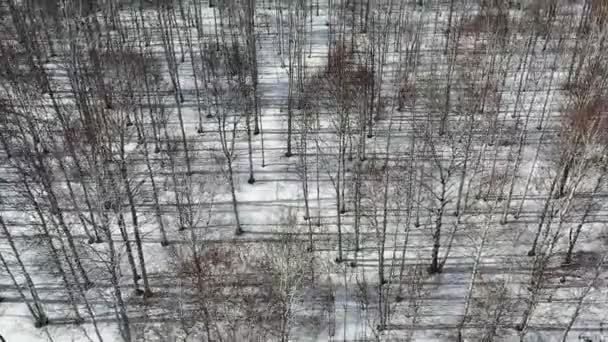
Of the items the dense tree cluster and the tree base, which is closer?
the dense tree cluster

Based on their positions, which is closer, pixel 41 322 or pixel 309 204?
pixel 41 322

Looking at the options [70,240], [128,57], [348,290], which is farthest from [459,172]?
[128,57]

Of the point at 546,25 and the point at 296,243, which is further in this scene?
the point at 546,25

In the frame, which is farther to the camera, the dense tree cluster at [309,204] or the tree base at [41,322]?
the tree base at [41,322]

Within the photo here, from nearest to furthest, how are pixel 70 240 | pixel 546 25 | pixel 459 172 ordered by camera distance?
pixel 70 240 → pixel 459 172 → pixel 546 25

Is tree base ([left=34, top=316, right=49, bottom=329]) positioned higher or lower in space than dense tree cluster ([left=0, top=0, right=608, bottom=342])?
lower

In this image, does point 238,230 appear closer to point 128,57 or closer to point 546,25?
point 128,57

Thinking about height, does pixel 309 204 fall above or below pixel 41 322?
above

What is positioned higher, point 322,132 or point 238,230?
point 322,132

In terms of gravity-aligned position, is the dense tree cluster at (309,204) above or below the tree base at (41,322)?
above

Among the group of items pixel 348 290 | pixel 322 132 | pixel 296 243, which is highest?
pixel 322 132

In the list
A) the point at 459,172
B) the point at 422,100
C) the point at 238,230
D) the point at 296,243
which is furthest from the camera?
the point at 422,100
